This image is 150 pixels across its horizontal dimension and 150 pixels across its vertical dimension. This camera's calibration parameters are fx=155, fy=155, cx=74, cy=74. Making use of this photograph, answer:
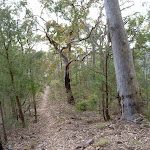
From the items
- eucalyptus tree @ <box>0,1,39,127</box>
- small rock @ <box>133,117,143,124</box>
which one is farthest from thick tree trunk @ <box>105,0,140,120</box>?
eucalyptus tree @ <box>0,1,39,127</box>

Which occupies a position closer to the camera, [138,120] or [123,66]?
[138,120]

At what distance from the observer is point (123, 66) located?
4500 millimetres

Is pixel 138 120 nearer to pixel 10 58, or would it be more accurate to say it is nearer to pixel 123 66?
pixel 123 66

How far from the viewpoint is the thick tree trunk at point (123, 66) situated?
4.44 meters

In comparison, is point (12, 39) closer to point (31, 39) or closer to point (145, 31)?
point (31, 39)

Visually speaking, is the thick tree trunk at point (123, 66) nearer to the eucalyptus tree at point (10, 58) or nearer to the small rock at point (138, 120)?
the small rock at point (138, 120)

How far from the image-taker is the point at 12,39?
223 inches

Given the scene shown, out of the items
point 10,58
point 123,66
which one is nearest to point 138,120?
point 123,66

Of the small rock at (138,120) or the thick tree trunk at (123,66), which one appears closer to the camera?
the small rock at (138,120)

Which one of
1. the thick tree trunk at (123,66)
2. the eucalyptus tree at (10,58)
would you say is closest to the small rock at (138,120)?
the thick tree trunk at (123,66)

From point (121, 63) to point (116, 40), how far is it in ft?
2.32

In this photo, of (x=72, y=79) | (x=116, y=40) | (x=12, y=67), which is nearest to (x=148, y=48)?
(x=116, y=40)

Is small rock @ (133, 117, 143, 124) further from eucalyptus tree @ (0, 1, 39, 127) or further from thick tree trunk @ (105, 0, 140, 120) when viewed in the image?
eucalyptus tree @ (0, 1, 39, 127)

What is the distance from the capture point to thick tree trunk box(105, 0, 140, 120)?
444cm
